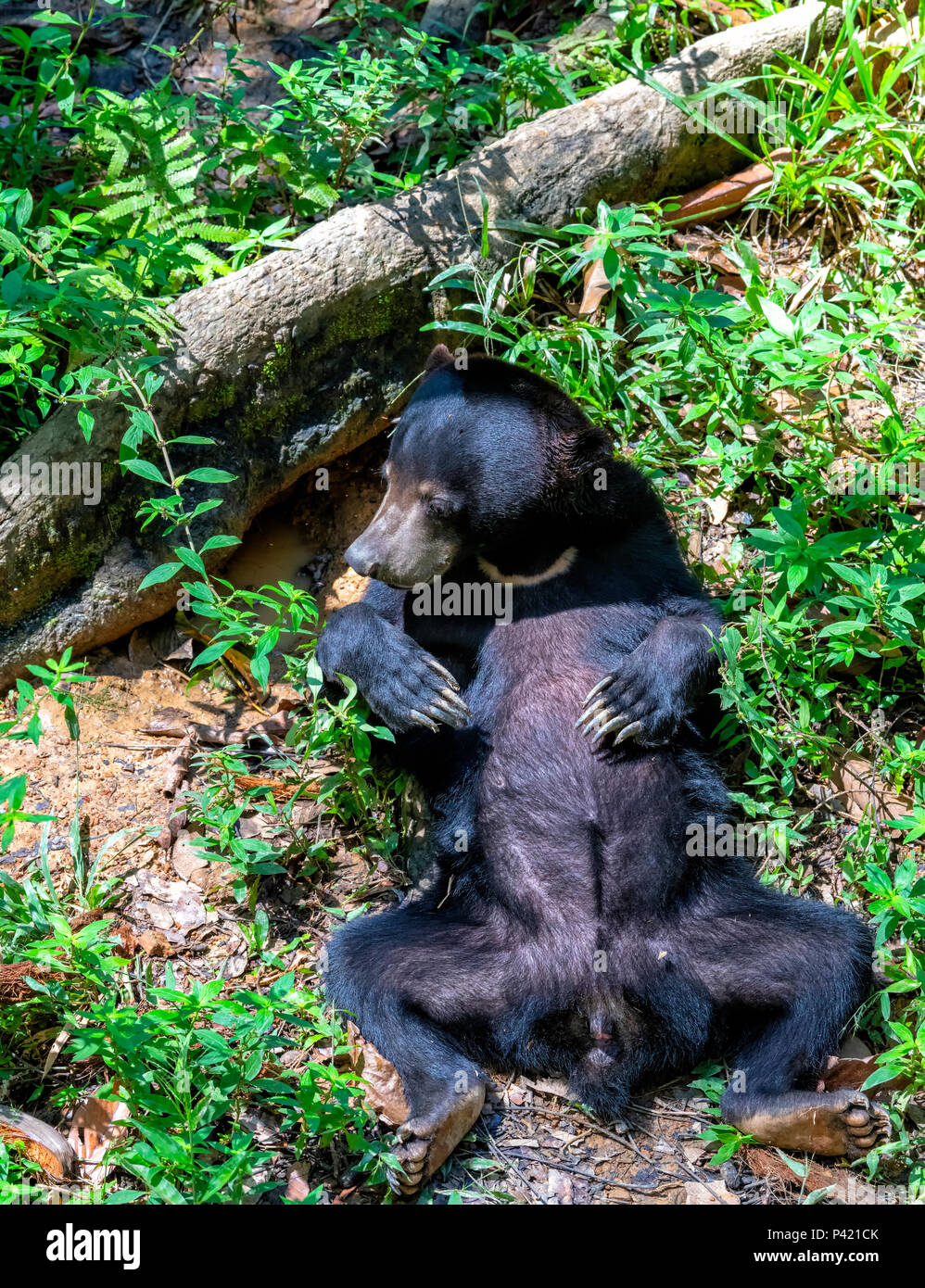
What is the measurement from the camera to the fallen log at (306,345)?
4.95 meters

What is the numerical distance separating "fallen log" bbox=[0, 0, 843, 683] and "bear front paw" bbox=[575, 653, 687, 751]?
1811 mm

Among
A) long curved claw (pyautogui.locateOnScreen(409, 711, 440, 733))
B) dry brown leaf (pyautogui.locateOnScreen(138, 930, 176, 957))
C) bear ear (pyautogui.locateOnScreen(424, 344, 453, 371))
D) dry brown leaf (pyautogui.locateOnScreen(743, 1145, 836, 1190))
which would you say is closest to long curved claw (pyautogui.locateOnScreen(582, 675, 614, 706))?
long curved claw (pyautogui.locateOnScreen(409, 711, 440, 733))

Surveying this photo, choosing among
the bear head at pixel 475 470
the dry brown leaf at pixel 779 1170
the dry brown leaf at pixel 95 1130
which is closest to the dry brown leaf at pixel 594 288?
the bear head at pixel 475 470

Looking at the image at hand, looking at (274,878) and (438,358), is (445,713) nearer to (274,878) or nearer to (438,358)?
(274,878)

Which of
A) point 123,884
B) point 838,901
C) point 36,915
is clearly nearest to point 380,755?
point 123,884

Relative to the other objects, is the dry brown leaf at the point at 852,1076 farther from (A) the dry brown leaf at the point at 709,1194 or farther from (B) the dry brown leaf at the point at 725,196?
(B) the dry brown leaf at the point at 725,196

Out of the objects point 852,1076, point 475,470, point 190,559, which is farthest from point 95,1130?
point 475,470

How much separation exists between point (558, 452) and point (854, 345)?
1.24 meters

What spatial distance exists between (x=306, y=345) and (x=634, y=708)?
2.15 meters

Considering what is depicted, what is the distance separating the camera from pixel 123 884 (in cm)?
441

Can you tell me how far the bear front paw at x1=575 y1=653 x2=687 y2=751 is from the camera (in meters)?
4.33

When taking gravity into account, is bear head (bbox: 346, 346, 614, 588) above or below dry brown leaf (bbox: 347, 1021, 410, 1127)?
A: above

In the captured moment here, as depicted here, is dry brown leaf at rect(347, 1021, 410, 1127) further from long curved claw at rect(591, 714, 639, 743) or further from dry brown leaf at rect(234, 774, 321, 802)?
long curved claw at rect(591, 714, 639, 743)

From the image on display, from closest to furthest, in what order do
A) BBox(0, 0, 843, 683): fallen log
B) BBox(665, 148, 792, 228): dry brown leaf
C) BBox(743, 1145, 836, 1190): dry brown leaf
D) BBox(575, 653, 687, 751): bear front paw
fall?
BBox(743, 1145, 836, 1190): dry brown leaf < BBox(575, 653, 687, 751): bear front paw < BBox(0, 0, 843, 683): fallen log < BBox(665, 148, 792, 228): dry brown leaf
